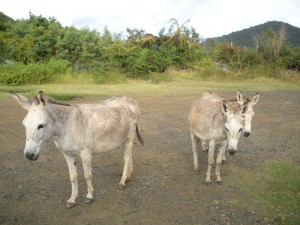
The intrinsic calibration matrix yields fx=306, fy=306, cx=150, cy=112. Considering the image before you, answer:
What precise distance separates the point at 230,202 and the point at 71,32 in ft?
71.9

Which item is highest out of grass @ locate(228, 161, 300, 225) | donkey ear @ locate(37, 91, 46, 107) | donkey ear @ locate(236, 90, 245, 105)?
donkey ear @ locate(37, 91, 46, 107)

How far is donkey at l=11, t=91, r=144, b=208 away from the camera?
4.18 metres

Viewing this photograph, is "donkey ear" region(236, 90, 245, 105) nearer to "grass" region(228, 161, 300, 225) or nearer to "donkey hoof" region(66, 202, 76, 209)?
"grass" region(228, 161, 300, 225)

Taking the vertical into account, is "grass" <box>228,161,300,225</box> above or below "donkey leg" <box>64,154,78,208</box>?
below

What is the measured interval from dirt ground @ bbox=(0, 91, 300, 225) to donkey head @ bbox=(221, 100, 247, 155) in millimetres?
1033

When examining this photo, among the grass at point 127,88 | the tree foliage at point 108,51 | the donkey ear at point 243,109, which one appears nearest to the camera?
the donkey ear at point 243,109

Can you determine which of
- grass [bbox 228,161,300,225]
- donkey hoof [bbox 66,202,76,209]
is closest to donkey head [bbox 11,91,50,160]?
donkey hoof [bbox 66,202,76,209]

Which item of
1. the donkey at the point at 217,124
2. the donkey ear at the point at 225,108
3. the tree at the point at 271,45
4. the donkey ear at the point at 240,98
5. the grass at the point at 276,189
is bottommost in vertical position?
the grass at the point at 276,189

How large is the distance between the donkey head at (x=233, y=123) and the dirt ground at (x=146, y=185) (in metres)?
1.03

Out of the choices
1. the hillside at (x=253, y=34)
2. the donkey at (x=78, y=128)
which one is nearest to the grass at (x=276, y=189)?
the donkey at (x=78, y=128)

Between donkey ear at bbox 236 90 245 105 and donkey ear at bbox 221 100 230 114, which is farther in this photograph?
donkey ear at bbox 236 90 245 105

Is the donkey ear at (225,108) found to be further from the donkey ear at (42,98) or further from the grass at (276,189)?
the donkey ear at (42,98)

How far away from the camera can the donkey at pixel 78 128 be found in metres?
4.18

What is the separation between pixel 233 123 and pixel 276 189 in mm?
1696
